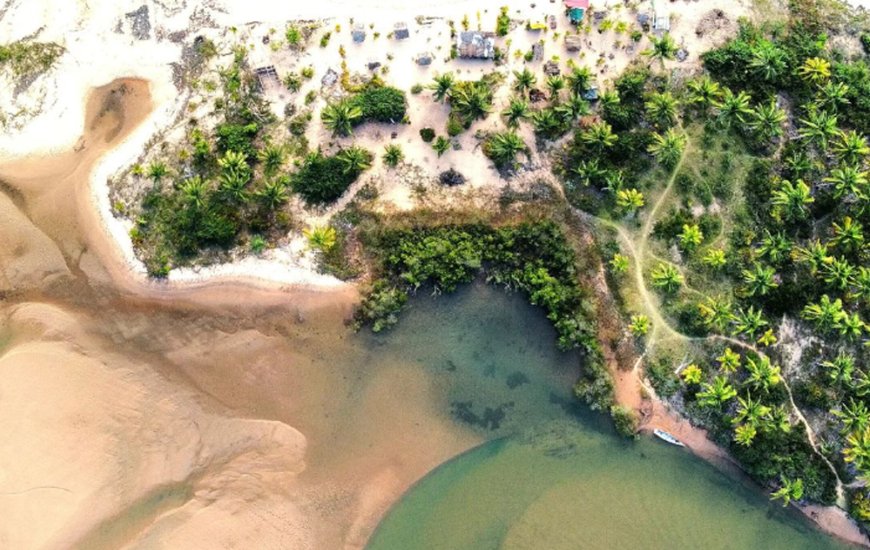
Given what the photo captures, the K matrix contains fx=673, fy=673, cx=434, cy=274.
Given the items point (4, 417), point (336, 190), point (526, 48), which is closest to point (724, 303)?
point (526, 48)

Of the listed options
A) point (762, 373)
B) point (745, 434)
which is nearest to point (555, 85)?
point (762, 373)

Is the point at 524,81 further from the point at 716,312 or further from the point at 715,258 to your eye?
the point at 716,312

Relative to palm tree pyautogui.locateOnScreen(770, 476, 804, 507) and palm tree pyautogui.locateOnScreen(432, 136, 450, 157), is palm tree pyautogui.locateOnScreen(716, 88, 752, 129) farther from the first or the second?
palm tree pyautogui.locateOnScreen(770, 476, 804, 507)

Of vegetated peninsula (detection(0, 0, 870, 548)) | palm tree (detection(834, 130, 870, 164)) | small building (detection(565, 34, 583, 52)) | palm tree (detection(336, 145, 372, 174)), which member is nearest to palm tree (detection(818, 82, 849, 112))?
vegetated peninsula (detection(0, 0, 870, 548))

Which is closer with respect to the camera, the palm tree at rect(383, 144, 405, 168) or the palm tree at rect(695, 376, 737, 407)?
the palm tree at rect(695, 376, 737, 407)

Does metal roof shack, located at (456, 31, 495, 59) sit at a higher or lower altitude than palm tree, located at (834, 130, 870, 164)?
higher

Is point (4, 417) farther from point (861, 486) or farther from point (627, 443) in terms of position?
point (861, 486)
